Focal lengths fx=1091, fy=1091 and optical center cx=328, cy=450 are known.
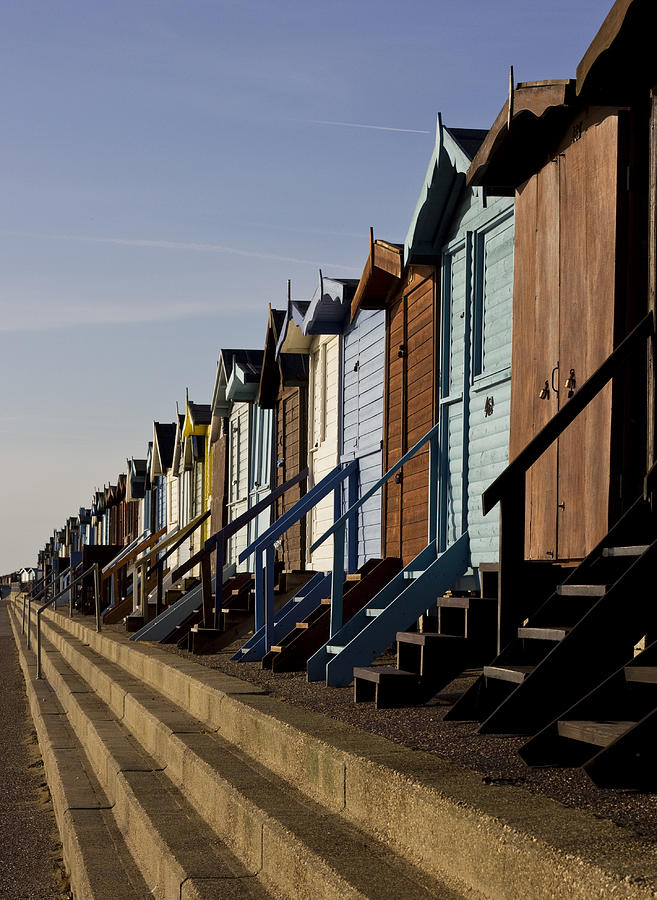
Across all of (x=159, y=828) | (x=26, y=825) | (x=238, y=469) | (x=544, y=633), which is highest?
(x=238, y=469)

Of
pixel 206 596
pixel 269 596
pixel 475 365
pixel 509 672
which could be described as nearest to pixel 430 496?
pixel 475 365

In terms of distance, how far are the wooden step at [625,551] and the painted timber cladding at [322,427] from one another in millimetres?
8294

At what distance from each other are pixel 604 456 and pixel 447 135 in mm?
4177

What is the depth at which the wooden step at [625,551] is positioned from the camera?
4.62 meters

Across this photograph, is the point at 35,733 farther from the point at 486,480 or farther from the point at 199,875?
the point at 199,875

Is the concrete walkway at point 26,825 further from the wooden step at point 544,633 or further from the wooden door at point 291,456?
the wooden door at point 291,456

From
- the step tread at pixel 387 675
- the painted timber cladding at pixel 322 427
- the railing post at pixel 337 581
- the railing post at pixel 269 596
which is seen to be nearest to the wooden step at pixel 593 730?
the step tread at pixel 387 675

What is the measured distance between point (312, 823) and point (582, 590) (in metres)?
1.55

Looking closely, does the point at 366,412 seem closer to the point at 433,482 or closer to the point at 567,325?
the point at 433,482

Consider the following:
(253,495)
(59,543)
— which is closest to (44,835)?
(253,495)

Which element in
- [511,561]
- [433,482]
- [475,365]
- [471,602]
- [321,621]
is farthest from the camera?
[433,482]

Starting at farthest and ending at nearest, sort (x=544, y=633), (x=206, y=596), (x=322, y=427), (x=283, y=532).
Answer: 1. (x=322, y=427)
2. (x=206, y=596)
3. (x=283, y=532)
4. (x=544, y=633)

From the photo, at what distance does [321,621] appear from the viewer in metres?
9.58

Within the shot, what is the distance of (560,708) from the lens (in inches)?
183
